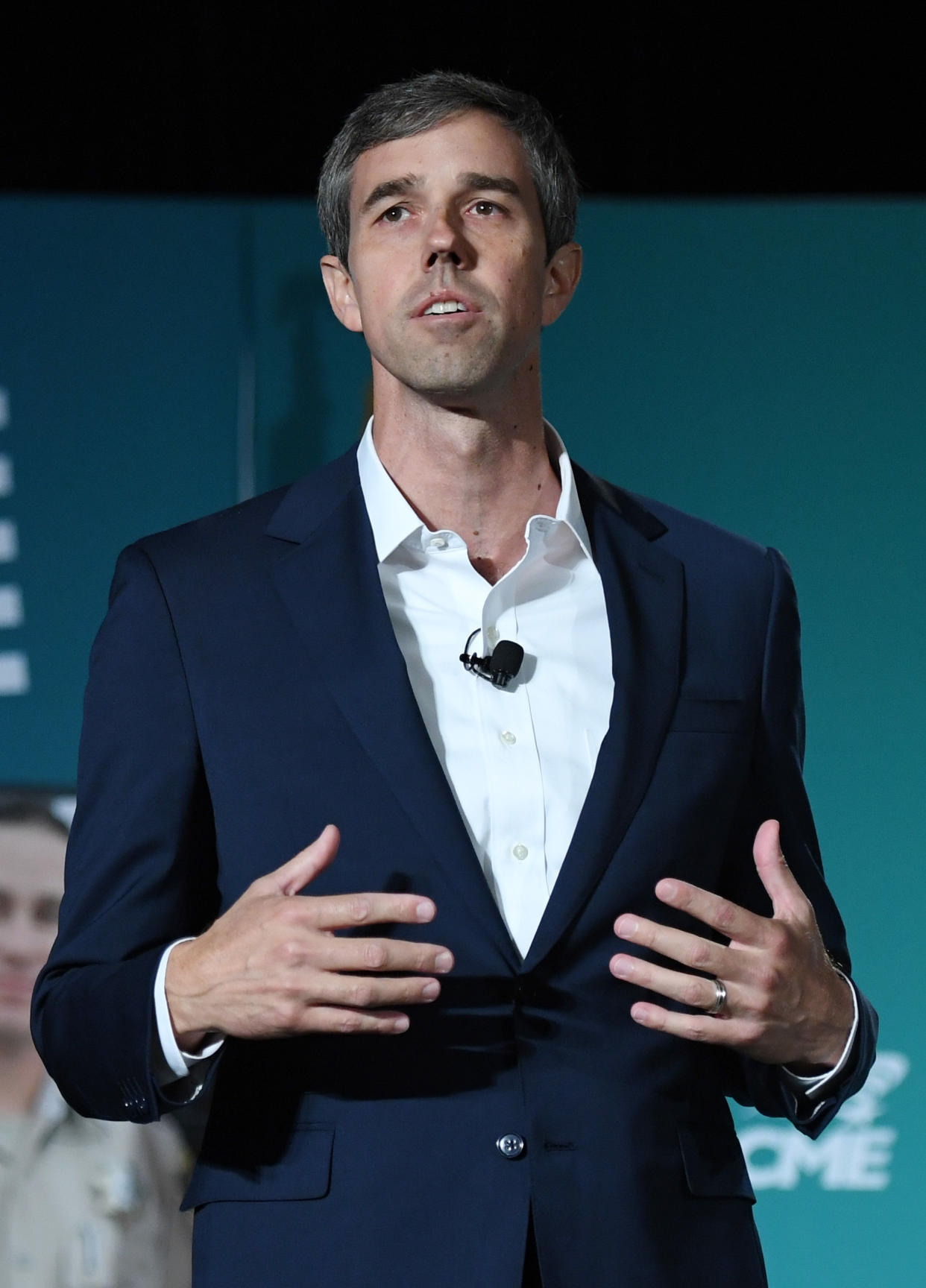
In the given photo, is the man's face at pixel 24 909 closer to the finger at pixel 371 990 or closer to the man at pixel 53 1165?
the man at pixel 53 1165

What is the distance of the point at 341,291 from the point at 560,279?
29 cm

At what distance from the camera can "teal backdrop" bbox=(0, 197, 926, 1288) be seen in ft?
11.1

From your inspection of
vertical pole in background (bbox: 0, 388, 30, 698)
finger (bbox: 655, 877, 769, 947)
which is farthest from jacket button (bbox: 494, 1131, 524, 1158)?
vertical pole in background (bbox: 0, 388, 30, 698)

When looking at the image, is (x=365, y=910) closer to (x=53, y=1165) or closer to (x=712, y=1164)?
(x=712, y=1164)

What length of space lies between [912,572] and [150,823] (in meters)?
2.29

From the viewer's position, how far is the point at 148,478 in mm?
3477

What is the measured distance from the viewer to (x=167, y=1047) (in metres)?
1.61

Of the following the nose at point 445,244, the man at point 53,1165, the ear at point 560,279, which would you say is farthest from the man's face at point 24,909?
the nose at point 445,244

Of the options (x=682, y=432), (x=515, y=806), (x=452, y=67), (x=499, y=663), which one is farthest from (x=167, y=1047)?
(x=452, y=67)

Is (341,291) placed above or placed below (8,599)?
above

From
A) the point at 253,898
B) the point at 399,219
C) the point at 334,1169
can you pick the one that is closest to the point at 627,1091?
the point at 334,1169

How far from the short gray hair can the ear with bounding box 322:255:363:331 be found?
2 centimetres

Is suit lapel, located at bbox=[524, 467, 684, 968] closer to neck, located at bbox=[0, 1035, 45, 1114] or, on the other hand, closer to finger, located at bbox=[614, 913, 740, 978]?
finger, located at bbox=[614, 913, 740, 978]

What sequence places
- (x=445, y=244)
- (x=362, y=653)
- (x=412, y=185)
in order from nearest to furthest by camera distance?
(x=362, y=653)
(x=445, y=244)
(x=412, y=185)
